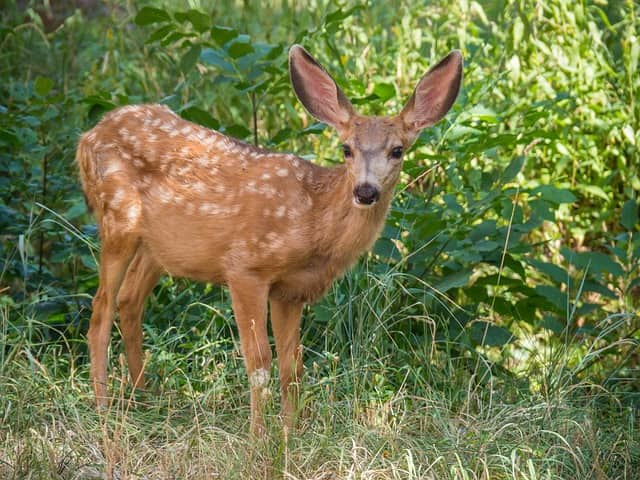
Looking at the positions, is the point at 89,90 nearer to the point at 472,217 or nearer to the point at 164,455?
the point at 472,217

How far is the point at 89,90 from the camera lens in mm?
7047

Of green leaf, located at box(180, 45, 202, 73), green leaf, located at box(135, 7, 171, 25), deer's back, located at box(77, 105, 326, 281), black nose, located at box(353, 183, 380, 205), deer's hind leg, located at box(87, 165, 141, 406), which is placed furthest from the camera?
green leaf, located at box(180, 45, 202, 73)

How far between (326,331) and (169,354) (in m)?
0.71

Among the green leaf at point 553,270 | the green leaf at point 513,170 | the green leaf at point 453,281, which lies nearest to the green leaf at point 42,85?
the green leaf at point 453,281

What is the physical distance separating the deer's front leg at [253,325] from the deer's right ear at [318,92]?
0.80 meters

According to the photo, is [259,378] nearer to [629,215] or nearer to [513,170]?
[513,170]

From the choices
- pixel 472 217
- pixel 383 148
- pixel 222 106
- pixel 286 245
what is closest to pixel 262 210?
pixel 286 245

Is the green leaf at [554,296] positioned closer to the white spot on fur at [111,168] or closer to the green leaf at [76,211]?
the white spot on fur at [111,168]

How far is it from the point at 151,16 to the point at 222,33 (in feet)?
1.13

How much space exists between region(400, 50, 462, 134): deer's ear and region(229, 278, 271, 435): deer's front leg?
0.95 m

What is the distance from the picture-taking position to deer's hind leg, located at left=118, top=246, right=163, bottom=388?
17.9 ft

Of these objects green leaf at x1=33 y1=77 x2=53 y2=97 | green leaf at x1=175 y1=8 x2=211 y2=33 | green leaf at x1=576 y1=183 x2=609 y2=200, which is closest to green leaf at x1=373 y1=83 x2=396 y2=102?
green leaf at x1=175 y1=8 x2=211 y2=33

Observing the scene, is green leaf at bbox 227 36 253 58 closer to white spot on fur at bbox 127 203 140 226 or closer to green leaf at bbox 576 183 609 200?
Result: white spot on fur at bbox 127 203 140 226

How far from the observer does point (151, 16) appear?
556cm
